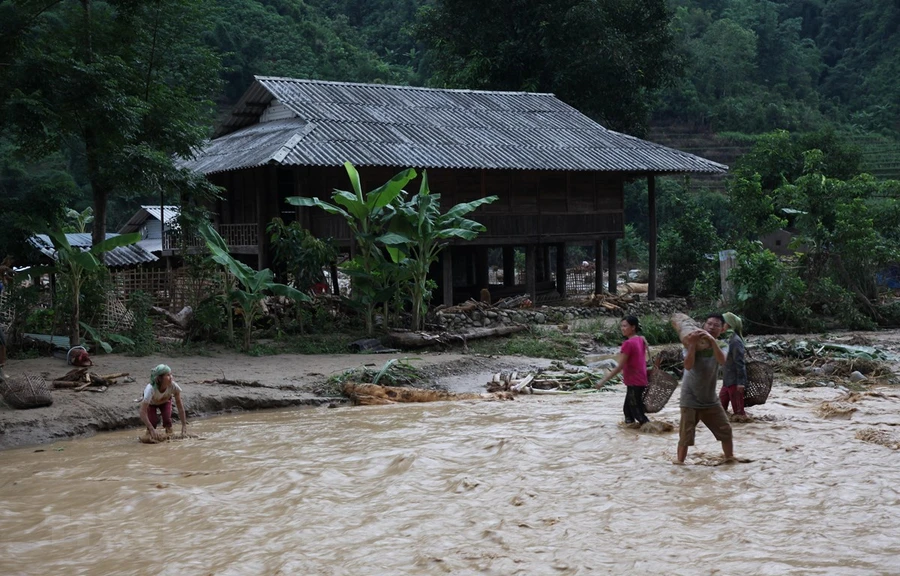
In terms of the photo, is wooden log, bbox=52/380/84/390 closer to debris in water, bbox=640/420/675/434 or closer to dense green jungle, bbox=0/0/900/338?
dense green jungle, bbox=0/0/900/338

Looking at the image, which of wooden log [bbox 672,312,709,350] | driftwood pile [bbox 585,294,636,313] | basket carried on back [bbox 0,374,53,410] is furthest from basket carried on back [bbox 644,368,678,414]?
driftwood pile [bbox 585,294,636,313]

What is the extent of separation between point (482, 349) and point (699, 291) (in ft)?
22.7

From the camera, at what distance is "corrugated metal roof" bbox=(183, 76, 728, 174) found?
18.6 metres

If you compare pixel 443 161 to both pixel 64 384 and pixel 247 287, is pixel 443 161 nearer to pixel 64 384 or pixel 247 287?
pixel 247 287

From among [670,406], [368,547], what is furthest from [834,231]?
[368,547]

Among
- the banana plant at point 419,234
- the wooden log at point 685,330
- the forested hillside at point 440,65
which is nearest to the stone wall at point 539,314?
the banana plant at point 419,234

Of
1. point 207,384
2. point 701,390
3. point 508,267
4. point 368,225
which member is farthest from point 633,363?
point 508,267

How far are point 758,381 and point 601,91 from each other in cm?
2242

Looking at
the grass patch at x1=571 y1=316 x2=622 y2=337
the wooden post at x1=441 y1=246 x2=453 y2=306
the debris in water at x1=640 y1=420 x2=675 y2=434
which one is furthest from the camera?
the wooden post at x1=441 y1=246 x2=453 y2=306

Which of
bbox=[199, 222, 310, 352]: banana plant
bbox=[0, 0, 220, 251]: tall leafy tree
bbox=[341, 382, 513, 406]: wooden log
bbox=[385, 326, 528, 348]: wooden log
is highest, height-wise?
bbox=[0, 0, 220, 251]: tall leafy tree

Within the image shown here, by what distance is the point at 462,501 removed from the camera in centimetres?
728

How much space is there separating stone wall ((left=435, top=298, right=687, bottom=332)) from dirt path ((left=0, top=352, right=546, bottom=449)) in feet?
8.21

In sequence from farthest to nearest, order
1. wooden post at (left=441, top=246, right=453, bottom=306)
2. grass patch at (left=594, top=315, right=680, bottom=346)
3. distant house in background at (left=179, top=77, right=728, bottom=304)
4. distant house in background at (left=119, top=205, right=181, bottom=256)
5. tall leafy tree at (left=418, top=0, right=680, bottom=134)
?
tall leafy tree at (left=418, top=0, right=680, bottom=134)
distant house in background at (left=119, top=205, right=181, bottom=256)
wooden post at (left=441, top=246, right=453, bottom=306)
distant house in background at (left=179, top=77, right=728, bottom=304)
grass patch at (left=594, top=315, right=680, bottom=346)

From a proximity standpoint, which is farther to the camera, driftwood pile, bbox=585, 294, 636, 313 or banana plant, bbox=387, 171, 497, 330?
driftwood pile, bbox=585, 294, 636, 313
